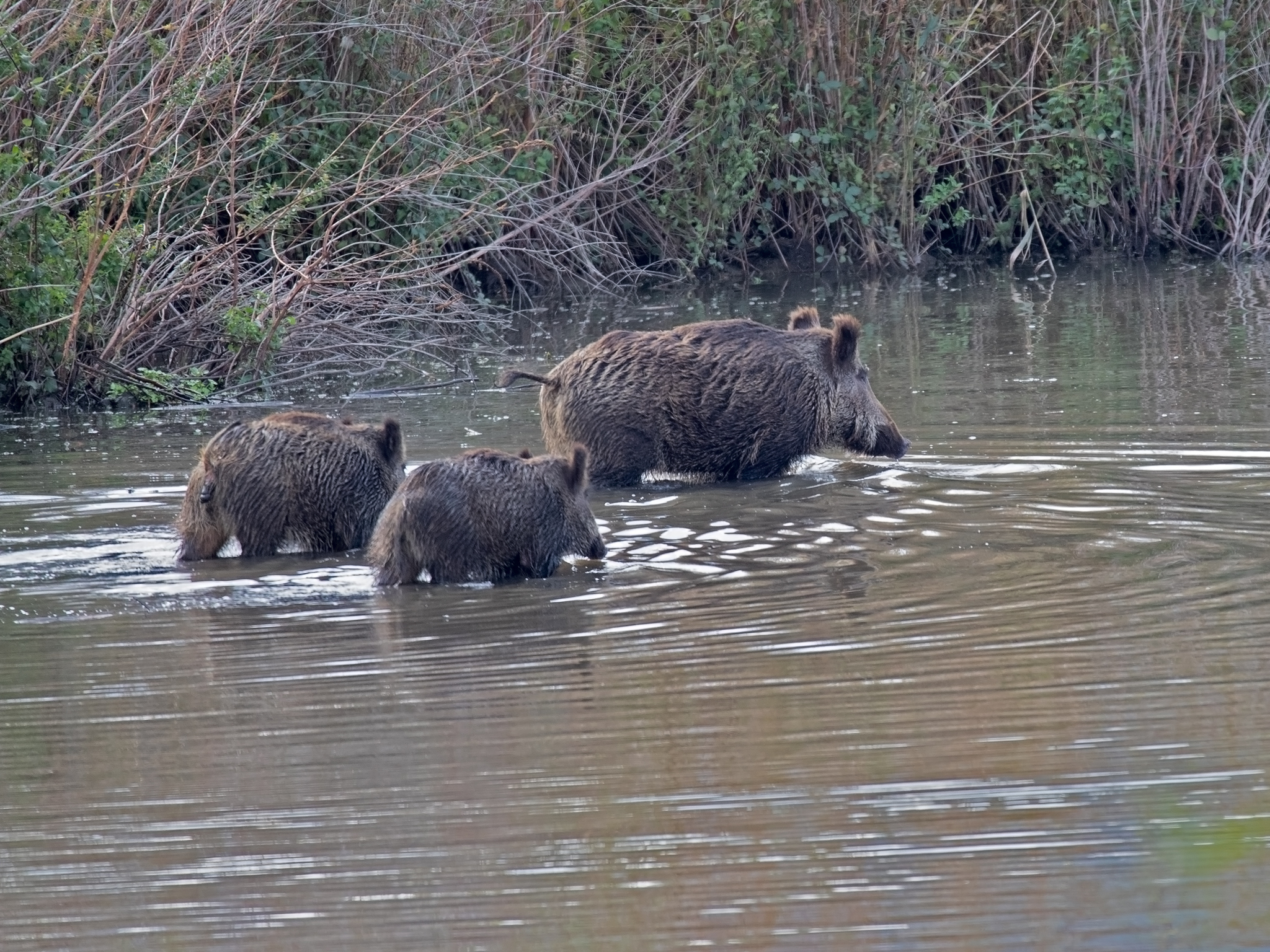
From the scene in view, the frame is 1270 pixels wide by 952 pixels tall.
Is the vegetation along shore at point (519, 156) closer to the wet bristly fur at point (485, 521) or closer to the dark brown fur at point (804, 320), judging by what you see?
the dark brown fur at point (804, 320)

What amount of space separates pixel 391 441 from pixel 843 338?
2.82 metres

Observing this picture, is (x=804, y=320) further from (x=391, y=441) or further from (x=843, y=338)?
(x=391, y=441)

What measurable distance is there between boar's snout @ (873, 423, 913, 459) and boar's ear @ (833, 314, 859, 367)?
42cm

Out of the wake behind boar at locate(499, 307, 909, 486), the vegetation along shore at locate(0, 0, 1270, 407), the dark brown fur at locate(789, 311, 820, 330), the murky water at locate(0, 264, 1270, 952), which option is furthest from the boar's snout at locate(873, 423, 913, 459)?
the vegetation along shore at locate(0, 0, 1270, 407)

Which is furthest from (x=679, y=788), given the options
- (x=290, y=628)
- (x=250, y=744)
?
(x=290, y=628)

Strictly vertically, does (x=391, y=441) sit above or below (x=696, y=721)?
above

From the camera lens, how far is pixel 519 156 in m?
15.2

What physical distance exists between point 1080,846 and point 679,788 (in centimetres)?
96

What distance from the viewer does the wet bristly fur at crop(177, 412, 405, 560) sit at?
7.62 m

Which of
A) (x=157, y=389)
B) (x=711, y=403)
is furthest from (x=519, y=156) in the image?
(x=711, y=403)

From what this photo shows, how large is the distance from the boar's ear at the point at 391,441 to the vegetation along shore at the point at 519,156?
4035mm

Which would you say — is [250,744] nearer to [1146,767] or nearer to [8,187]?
[1146,767]

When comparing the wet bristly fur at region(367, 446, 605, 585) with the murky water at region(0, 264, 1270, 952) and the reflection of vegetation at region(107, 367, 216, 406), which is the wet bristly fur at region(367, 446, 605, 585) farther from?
the reflection of vegetation at region(107, 367, 216, 406)

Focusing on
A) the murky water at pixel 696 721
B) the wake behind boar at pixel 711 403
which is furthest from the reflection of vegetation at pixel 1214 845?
the wake behind boar at pixel 711 403
